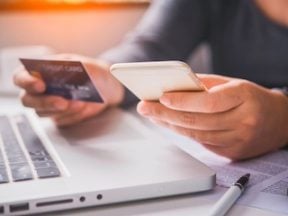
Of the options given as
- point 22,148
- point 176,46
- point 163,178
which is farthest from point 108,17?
point 163,178

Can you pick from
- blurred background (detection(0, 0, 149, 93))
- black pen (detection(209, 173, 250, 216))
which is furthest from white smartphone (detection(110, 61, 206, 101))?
blurred background (detection(0, 0, 149, 93))

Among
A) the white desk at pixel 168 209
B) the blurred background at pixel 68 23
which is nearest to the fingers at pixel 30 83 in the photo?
the white desk at pixel 168 209

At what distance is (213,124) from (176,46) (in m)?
0.59

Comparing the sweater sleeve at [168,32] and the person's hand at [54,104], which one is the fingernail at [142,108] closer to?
the person's hand at [54,104]

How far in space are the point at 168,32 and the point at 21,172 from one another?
663mm

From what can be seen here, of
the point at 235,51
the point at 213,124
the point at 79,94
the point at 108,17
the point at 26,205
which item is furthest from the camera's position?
the point at 108,17

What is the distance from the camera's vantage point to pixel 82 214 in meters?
0.52

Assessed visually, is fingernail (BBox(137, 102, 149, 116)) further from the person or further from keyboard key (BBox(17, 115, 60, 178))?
keyboard key (BBox(17, 115, 60, 178))

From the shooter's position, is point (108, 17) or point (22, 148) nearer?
point (22, 148)

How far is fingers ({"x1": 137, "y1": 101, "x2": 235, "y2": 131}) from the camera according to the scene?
61cm

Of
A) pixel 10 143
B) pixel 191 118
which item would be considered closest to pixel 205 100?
pixel 191 118

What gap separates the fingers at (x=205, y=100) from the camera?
578 mm

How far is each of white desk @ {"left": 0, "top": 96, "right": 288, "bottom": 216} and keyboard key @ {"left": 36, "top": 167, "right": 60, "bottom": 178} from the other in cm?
5

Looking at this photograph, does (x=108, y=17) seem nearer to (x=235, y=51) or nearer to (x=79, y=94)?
(x=235, y=51)
